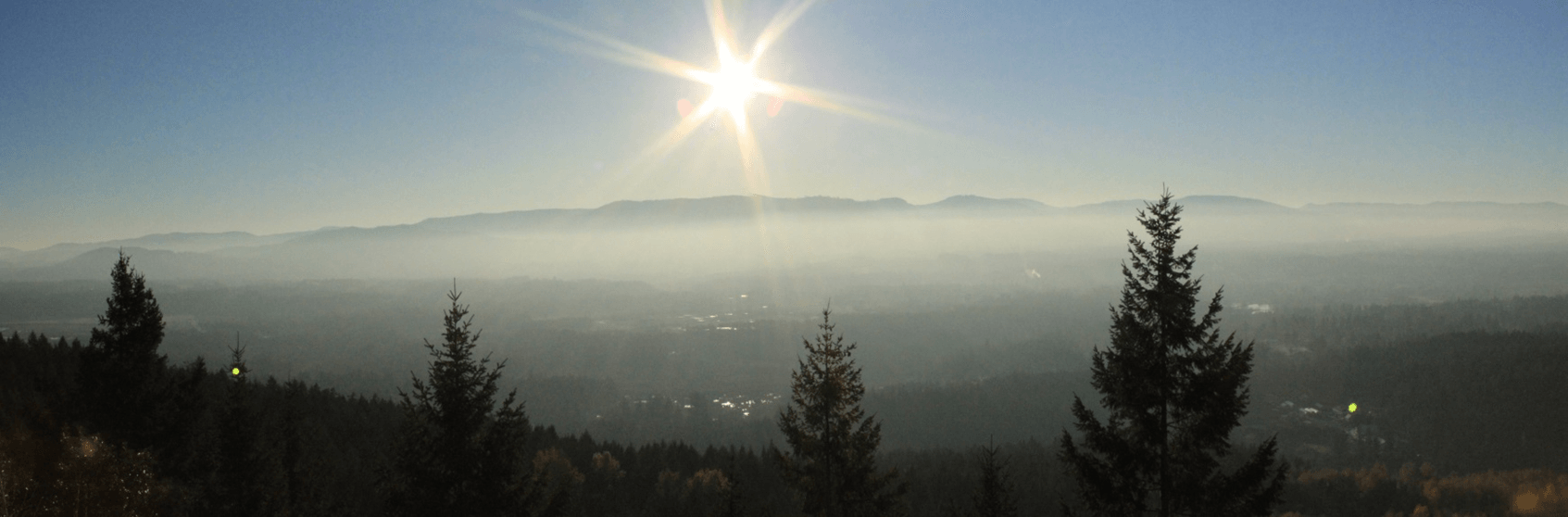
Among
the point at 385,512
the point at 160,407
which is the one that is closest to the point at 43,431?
the point at 160,407

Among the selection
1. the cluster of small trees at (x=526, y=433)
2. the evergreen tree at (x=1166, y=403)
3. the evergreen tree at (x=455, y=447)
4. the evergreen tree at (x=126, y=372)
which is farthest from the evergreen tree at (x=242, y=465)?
the evergreen tree at (x=1166, y=403)

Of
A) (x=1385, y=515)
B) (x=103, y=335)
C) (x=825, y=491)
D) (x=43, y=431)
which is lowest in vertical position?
(x=1385, y=515)

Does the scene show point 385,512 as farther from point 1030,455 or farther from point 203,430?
point 1030,455

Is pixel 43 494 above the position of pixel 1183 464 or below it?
below

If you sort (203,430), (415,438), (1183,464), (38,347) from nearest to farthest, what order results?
(1183,464)
(415,438)
(203,430)
(38,347)

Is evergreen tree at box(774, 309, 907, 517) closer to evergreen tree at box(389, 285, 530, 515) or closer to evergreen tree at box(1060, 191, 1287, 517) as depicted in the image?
evergreen tree at box(1060, 191, 1287, 517)

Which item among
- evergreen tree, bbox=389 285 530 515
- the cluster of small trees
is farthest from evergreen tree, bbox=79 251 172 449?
evergreen tree, bbox=389 285 530 515

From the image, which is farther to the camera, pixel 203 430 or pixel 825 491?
pixel 203 430
